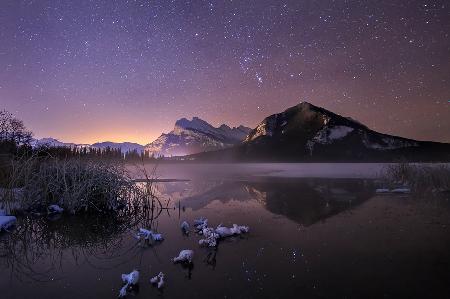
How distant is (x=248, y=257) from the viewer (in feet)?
30.7

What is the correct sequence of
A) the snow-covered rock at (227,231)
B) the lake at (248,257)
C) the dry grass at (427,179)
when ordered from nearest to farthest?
the lake at (248,257) < the snow-covered rock at (227,231) < the dry grass at (427,179)

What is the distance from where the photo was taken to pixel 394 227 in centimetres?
1306

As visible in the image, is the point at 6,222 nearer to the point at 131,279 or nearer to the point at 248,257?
the point at 131,279

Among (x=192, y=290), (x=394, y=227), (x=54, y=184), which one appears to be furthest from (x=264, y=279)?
(x=54, y=184)

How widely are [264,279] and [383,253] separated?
435 cm

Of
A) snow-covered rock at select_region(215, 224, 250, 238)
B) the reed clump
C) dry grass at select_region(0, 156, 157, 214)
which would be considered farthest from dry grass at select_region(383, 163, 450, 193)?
the reed clump

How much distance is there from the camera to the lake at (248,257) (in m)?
7.04

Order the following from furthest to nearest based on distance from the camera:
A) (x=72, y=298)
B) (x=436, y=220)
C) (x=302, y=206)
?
(x=302, y=206) → (x=436, y=220) → (x=72, y=298)

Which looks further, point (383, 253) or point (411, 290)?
point (383, 253)

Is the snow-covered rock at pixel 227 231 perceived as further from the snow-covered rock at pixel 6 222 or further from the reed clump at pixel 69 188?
the snow-covered rock at pixel 6 222

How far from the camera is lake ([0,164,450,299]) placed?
7.04m

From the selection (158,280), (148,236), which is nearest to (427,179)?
(148,236)

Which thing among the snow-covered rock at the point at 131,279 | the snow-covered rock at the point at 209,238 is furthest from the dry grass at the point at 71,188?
the snow-covered rock at the point at 131,279

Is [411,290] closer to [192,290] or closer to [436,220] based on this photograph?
[192,290]
